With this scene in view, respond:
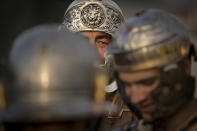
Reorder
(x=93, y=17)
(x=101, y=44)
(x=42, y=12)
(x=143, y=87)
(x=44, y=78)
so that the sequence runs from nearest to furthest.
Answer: (x=44, y=78) < (x=143, y=87) < (x=101, y=44) < (x=93, y=17) < (x=42, y=12)

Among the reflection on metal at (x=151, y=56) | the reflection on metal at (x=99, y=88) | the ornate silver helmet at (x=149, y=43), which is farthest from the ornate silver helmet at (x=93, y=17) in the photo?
the reflection on metal at (x=99, y=88)

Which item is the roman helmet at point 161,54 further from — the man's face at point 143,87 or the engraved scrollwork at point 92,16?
the engraved scrollwork at point 92,16

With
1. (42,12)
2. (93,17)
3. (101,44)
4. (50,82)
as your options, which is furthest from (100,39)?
(42,12)

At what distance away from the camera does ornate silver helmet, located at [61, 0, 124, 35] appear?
6.64 m

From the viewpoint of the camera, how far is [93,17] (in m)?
6.67

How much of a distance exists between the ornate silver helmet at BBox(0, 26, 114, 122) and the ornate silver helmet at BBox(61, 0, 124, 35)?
114 inches

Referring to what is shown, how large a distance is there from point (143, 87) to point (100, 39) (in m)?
2.20

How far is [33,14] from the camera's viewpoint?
14.1 meters

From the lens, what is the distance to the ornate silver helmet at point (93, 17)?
6.64 meters

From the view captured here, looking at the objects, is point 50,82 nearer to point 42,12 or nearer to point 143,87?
point 143,87

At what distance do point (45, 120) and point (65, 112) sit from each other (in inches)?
5.0

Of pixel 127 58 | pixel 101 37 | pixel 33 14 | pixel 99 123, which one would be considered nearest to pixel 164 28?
pixel 127 58

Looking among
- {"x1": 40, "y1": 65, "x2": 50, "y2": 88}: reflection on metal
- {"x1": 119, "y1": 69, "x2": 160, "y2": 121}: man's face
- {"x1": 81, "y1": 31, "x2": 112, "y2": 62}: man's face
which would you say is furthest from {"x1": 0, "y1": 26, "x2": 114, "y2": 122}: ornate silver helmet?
{"x1": 81, "y1": 31, "x2": 112, "y2": 62}: man's face

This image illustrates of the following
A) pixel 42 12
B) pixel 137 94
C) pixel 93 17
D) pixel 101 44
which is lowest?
pixel 42 12
